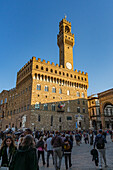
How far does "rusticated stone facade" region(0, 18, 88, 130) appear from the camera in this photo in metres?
31.1

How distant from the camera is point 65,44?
132 feet

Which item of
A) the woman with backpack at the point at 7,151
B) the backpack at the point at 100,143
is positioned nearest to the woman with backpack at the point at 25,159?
the woman with backpack at the point at 7,151

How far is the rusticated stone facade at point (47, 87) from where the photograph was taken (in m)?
31.1

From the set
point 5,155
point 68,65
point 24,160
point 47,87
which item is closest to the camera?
point 24,160

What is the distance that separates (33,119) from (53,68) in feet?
46.0

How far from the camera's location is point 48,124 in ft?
101

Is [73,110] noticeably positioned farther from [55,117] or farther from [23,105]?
[23,105]

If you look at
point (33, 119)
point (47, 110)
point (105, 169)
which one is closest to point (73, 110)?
point (47, 110)

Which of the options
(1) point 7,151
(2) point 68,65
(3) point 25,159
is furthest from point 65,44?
(3) point 25,159

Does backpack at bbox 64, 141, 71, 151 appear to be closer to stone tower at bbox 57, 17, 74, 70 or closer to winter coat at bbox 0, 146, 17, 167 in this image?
winter coat at bbox 0, 146, 17, 167

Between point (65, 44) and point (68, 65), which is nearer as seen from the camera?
point (68, 65)

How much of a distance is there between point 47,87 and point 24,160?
30.6 metres

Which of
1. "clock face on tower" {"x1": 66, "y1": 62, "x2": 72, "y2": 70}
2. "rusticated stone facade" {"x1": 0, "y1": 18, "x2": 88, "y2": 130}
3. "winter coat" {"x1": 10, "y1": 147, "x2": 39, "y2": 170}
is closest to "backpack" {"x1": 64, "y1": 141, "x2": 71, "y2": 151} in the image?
"winter coat" {"x1": 10, "y1": 147, "x2": 39, "y2": 170}

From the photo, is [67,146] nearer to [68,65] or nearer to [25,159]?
[25,159]
